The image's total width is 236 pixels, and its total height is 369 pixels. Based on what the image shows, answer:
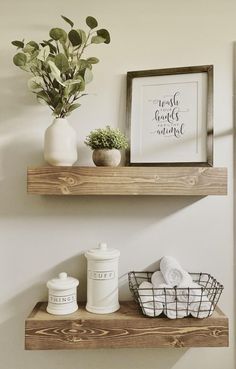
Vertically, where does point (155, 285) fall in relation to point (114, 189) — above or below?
below

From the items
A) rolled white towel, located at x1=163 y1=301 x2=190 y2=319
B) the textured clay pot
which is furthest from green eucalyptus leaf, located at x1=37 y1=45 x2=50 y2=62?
rolled white towel, located at x1=163 y1=301 x2=190 y2=319

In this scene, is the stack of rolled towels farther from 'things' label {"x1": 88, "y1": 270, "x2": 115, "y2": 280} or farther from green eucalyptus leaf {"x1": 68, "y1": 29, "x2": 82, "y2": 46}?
green eucalyptus leaf {"x1": 68, "y1": 29, "x2": 82, "y2": 46}

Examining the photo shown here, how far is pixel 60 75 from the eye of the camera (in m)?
0.98

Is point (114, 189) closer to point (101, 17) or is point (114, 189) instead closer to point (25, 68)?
point (25, 68)

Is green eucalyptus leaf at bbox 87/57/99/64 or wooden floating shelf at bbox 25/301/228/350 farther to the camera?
green eucalyptus leaf at bbox 87/57/99/64

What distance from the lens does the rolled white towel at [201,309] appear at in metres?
0.90

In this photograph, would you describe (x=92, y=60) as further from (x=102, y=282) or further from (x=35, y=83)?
(x=102, y=282)

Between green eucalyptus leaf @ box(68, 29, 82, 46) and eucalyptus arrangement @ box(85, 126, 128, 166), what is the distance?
34cm

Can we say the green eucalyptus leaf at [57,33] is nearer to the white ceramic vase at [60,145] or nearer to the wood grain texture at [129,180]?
the white ceramic vase at [60,145]

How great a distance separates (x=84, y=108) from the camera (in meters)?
1.11

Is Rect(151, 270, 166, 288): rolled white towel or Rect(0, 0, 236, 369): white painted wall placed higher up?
Rect(0, 0, 236, 369): white painted wall

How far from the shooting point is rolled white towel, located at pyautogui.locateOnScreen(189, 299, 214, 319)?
0.90 meters

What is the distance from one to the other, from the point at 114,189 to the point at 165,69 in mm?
488

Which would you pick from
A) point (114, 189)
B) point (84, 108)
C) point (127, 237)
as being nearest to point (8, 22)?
point (84, 108)
